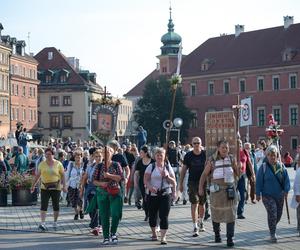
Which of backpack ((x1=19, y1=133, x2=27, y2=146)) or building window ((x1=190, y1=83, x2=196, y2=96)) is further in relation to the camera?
building window ((x1=190, y1=83, x2=196, y2=96))

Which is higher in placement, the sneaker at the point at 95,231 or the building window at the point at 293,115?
the building window at the point at 293,115

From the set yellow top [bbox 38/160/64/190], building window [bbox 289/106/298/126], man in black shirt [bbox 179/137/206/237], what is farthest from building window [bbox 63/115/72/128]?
man in black shirt [bbox 179/137/206/237]

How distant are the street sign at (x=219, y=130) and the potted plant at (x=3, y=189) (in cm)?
836

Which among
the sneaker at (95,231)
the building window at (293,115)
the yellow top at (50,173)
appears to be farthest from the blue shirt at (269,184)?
the building window at (293,115)

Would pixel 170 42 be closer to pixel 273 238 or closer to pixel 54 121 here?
pixel 54 121

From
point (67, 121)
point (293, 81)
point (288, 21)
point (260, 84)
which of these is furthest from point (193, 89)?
point (67, 121)

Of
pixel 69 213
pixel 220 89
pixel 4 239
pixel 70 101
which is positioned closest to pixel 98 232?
pixel 4 239

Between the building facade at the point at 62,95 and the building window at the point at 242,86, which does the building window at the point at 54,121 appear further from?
the building window at the point at 242,86

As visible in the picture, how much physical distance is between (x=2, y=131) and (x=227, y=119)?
252ft

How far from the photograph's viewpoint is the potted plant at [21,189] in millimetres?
22641

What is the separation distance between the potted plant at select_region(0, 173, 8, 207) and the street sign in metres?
8.36

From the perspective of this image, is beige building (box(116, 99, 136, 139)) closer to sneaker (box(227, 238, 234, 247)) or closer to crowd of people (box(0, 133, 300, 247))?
crowd of people (box(0, 133, 300, 247))

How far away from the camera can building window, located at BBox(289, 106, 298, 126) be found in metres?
80.9

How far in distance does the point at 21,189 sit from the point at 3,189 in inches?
22.5
